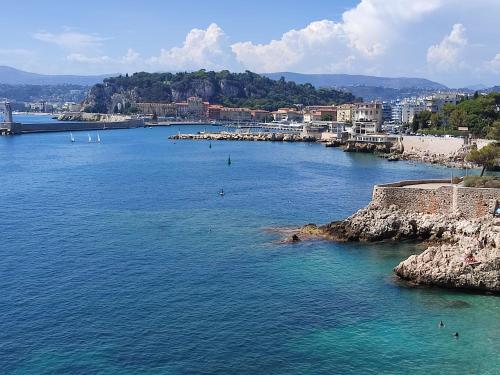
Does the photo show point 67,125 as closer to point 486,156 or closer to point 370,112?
point 370,112

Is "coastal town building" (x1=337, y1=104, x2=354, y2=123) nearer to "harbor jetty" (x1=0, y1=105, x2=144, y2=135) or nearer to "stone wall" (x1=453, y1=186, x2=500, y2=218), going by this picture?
"harbor jetty" (x1=0, y1=105, x2=144, y2=135)

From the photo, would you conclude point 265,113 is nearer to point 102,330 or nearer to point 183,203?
point 183,203

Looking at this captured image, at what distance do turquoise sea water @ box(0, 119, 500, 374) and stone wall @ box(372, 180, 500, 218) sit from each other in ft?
9.22

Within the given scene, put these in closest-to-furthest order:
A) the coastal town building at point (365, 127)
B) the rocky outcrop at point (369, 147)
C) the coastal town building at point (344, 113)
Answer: the rocky outcrop at point (369, 147)
the coastal town building at point (365, 127)
the coastal town building at point (344, 113)

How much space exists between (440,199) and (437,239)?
2285 mm

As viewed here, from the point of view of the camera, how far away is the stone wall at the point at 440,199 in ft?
97.7

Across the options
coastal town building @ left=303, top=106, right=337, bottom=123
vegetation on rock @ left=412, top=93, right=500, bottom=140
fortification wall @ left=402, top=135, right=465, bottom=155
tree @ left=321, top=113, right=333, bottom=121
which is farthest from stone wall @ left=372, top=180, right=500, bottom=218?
coastal town building @ left=303, top=106, right=337, bottom=123

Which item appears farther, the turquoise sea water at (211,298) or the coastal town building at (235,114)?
the coastal town building at (235,114)

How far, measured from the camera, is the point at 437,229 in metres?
30.5

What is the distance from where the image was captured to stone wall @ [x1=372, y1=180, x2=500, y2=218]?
97.7 ft

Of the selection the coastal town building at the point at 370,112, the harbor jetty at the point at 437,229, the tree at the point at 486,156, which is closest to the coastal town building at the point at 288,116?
the coastal town building at the point at 370,112

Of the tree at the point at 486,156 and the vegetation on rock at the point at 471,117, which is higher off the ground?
the vegetation on rock at the point at 471,117

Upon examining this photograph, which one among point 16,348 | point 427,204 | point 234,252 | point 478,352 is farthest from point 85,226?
point 478,352

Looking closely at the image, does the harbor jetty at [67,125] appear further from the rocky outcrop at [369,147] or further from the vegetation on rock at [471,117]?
the vegetation on rock at [471,117]
